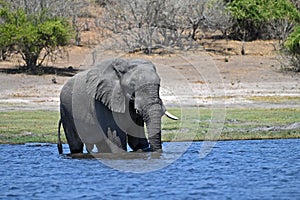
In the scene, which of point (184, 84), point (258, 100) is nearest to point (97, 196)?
point (258, 100)

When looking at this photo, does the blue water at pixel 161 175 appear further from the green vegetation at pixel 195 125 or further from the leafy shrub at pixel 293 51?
the leafy shrub at pixel 293 51

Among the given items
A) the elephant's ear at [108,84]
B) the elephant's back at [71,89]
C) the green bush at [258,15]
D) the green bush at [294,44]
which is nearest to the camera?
the elephant's ear at [108,84]

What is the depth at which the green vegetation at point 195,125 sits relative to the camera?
56.1 feet

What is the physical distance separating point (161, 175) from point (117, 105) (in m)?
1.30

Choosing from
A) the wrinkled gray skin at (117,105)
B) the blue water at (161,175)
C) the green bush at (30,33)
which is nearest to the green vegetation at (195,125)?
the blue water at (161,175)

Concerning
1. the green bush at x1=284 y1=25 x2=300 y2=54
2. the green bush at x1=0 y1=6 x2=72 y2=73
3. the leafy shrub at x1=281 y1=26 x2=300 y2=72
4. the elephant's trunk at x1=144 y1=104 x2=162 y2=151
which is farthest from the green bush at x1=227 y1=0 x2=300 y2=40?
the elephant's trunk at x1=144 y1=104 x2=162 y2=151

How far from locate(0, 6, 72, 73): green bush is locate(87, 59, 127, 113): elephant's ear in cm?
1980

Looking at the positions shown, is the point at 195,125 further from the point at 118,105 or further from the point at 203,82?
the point at 203,82

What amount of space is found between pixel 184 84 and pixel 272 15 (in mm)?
12571

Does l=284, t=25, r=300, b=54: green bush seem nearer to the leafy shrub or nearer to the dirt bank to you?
the leafy shrub

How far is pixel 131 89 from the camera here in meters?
12.4

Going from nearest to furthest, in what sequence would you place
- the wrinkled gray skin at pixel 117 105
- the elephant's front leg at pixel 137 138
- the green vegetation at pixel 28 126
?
the wrinkled gray skin at pixel 117 105 → the elephant's front leg at pixel 137 138 → the green vegetation at pixel 28 126

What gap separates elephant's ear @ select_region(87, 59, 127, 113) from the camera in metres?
12.4

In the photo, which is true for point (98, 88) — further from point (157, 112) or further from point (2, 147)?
point (2, 147)
